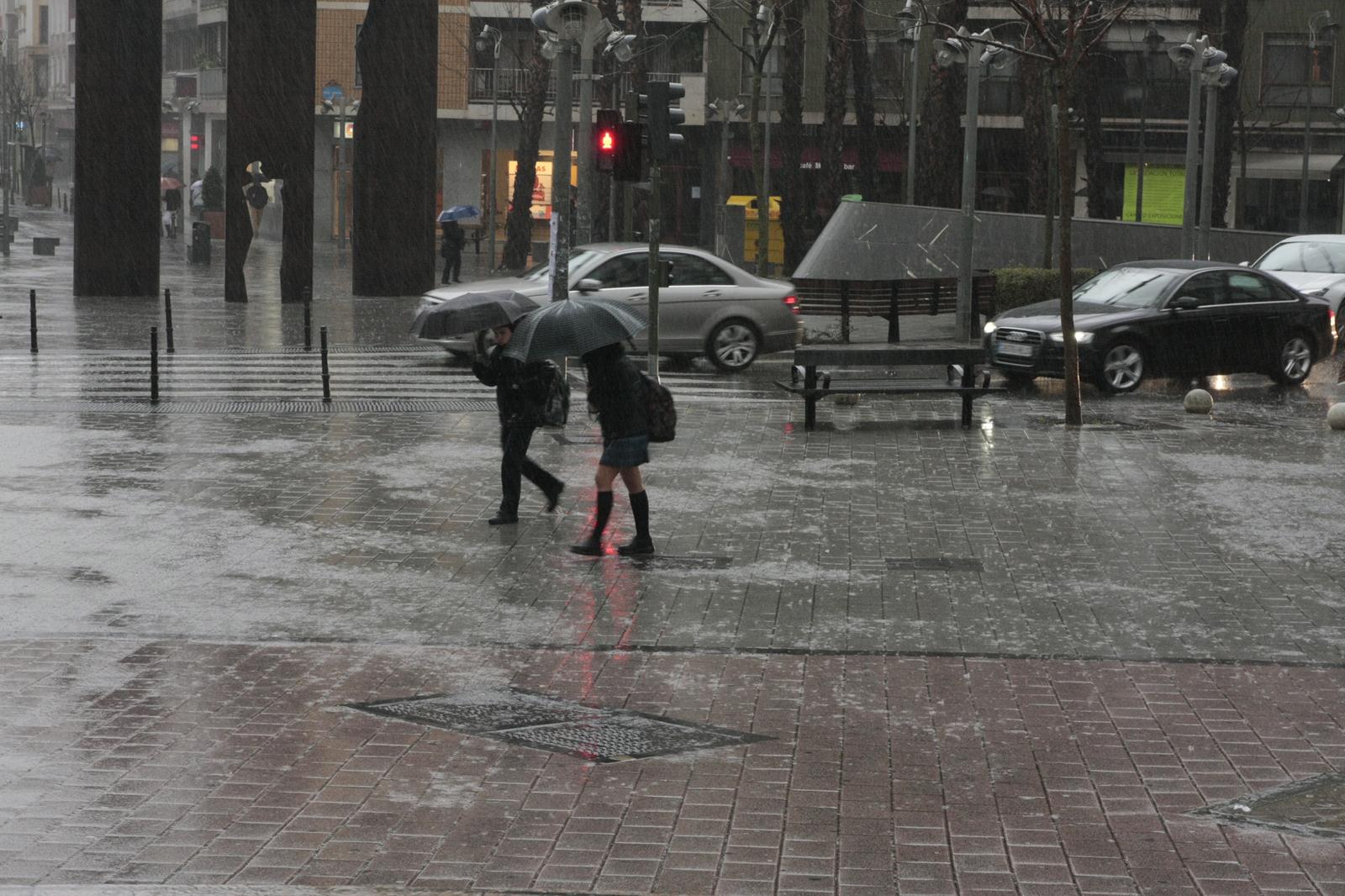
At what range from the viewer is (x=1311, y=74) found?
57.5 m

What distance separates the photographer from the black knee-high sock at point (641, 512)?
36.9 ft

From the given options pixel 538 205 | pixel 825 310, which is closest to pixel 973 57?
pixel 825 310

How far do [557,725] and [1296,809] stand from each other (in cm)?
282

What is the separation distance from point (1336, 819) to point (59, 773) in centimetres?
442

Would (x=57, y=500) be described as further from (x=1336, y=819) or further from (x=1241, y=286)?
(x=1241, y=286)

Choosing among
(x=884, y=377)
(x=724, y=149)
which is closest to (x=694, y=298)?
(x=884, y=377)

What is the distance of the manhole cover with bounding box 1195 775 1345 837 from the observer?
6.34 m

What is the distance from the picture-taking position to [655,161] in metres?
19.1

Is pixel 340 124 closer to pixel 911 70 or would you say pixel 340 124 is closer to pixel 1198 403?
pixel 911 70

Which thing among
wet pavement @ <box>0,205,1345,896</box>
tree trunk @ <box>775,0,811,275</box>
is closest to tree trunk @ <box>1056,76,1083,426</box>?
wet pavement @ <box>0,205,1345,896</box>

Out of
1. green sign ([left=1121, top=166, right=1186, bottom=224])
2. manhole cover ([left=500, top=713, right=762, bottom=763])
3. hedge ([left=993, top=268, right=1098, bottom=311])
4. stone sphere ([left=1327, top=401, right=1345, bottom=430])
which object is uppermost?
green sign ([left=1121, top=166, right=1186, bottom=224])

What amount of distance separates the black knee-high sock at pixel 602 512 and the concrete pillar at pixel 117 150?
81.9 feet

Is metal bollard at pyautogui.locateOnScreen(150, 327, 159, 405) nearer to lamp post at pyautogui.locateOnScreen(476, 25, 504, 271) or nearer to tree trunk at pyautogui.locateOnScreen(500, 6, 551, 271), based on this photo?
tree trunk at pyautogui.locateOnScreen(500, 6, 551, 271)

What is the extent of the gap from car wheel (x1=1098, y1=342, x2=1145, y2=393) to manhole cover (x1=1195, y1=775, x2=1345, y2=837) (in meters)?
14.5
